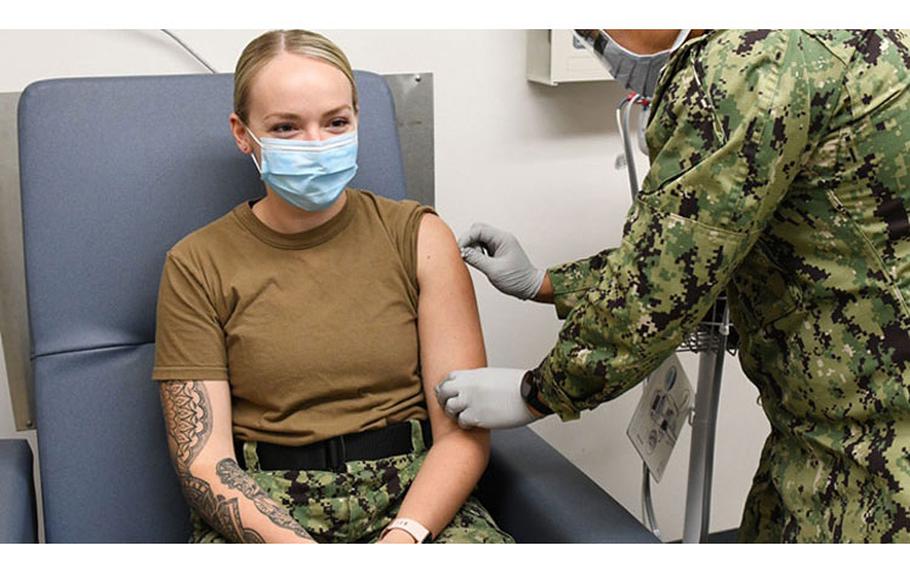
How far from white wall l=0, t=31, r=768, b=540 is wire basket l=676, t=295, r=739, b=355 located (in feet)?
1.77

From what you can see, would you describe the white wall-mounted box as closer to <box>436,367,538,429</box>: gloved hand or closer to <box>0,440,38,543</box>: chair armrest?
<box>436,367,538,429</box>: gloved hand

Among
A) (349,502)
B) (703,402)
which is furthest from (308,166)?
(703,402)

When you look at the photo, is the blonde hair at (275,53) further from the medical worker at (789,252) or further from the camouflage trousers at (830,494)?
the camouflage trousers at (830,494)

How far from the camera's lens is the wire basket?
163cm

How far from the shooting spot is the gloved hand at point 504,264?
1665 mm

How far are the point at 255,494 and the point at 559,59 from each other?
1.05 metres

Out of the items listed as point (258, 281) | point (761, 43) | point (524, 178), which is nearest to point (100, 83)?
point (258, 281)

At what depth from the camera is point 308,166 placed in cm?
141

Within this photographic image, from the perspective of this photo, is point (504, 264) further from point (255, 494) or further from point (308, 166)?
point (255, 494)

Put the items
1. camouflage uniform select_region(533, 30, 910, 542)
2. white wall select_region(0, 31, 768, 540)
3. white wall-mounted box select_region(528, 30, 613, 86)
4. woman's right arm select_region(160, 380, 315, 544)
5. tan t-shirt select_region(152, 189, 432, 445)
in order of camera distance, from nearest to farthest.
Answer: camouflage uniform select_region(533, 30, 910, 542) < woman's right arm select_region(160, 380, 315, 544) < tan t-shirt select_region(152, 189, 432, 445) < white wall select_region(0, 31, 768, 540) < white wall-mounted box select_region(528, 30, 613, 86)

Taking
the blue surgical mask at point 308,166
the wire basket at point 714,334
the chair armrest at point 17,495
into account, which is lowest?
the chair armrest at point 17,495

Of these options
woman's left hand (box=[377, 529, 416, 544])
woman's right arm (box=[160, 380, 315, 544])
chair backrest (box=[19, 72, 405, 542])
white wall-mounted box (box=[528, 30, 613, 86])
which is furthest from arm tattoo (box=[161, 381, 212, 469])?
white wall-mounted box (box=[528, 30, 613, 86])

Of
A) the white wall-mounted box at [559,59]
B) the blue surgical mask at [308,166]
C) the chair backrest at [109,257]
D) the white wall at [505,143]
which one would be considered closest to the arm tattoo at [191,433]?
the chair backrest at [109,257]

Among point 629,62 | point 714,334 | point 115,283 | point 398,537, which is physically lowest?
point 398,537
